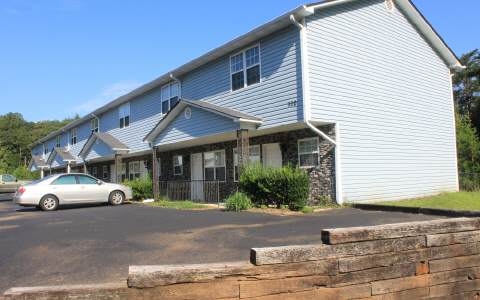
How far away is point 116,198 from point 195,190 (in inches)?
148

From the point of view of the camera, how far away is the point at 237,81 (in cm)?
1822

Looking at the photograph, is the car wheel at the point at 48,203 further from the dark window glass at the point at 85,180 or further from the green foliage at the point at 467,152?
the green foliage at the point at 467,152

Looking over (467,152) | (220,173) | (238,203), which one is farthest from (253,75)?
(467,152)

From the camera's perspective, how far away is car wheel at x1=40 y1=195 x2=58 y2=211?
59.1 feet

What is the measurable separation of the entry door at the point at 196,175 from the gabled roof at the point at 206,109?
94.9 inches

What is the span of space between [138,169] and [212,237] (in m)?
21.7

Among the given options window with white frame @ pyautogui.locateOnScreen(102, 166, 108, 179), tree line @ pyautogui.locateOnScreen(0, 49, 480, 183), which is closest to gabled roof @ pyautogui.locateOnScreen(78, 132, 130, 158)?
window with white frame @ pyautogui.locateOnScreen(102, 166, 108, 179)

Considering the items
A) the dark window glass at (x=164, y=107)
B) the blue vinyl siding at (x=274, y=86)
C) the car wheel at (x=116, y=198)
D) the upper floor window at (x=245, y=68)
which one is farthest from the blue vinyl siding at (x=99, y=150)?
the upper floor window at (x=245, y=68)

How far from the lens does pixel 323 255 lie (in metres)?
4.99

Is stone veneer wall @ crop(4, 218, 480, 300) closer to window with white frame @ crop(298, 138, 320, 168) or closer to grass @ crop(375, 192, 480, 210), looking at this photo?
grass @ crop(375, 192, 480, 210)

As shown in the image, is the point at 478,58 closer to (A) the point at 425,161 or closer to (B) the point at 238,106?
(A) the point at 425,161

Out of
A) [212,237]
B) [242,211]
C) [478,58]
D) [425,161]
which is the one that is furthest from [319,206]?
[478,58]

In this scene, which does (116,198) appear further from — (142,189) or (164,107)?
(164,107)

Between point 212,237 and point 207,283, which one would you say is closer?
point 207,283
